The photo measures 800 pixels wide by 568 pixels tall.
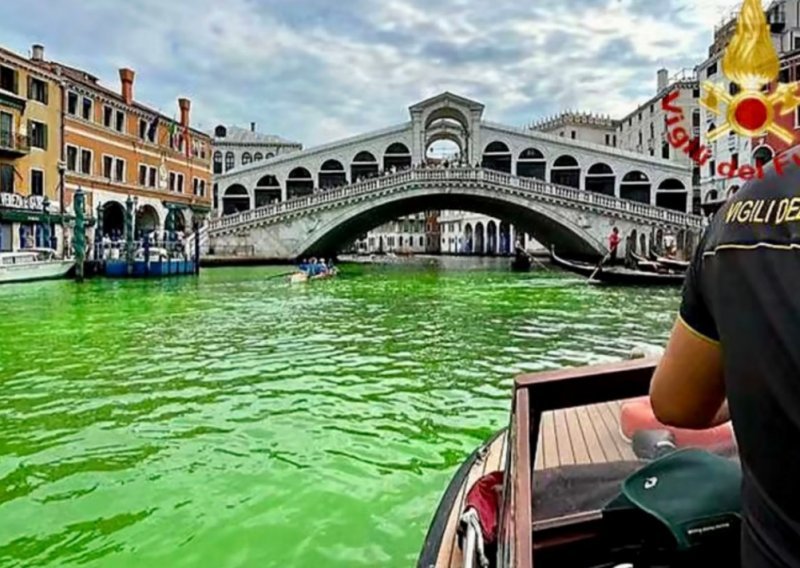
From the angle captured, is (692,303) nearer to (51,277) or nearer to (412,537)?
(412,537)

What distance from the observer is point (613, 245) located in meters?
23.2

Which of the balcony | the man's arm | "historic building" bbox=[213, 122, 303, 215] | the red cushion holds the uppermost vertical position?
"historic building" bbox=[213, 122, 303, 215]

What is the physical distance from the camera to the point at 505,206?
26.3 meters

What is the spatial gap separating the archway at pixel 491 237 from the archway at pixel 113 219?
30.4 m

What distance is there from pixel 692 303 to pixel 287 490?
2.95m

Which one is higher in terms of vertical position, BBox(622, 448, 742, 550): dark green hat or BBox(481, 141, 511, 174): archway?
BBox(481, 141, 511, 174): archway

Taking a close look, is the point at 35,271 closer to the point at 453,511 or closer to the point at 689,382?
the point at 453,511

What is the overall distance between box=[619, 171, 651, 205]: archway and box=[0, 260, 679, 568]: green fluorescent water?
24.3 metres

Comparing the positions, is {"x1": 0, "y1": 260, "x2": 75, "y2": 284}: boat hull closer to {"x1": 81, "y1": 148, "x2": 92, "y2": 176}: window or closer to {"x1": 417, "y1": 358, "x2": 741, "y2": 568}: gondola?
{"x1": 81, "y1": 148, "x2": 92, "y2": 176}: window

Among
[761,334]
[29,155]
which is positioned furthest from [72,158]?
[761,334]

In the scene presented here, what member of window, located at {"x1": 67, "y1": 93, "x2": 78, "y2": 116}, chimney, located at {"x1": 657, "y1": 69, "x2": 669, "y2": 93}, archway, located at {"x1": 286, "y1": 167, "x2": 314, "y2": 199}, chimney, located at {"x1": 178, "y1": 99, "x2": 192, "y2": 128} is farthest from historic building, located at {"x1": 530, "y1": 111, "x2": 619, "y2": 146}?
window, located at {"x1": 67, "y1": 93, "x2": 78, "y2": 116}

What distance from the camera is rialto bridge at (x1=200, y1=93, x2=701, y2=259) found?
24422 millimetres

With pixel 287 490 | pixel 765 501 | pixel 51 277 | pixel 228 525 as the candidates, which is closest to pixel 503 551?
pixel 765 501

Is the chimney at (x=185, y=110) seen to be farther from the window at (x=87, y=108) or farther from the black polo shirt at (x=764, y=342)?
the black polo shirt at (x=764, y=342)
